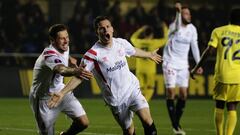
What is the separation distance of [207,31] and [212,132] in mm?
10207

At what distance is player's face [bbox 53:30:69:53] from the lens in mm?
10550

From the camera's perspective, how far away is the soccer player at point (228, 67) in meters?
11.6

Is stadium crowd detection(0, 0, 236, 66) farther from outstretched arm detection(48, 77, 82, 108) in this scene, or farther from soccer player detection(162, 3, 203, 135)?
outstretched arm detection(48, 77, 82, 108)

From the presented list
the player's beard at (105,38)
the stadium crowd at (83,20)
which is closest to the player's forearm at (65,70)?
the player's beard at (105,38)

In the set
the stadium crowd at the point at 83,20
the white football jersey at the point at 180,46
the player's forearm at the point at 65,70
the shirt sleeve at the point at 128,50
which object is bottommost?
the stadium crowd at the point at 83,20

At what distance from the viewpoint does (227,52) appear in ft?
38.3

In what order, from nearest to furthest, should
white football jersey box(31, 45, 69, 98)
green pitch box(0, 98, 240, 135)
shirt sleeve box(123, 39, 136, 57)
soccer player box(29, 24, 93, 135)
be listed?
soccer player box(29, 24, 93, 135)
white football jersey box(31, 45, 69, 98)
shirt sleeve box(123, 39, 136, 57)
green pitch box(0, 98, 240, 135)

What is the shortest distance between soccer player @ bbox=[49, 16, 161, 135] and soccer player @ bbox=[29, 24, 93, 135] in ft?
1.30

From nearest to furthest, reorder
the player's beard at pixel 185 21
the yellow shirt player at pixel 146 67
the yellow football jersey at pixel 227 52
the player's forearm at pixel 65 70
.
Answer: the player's forearm at pixel 65 70 < the yellow football jersey at pixel 227 52 < the player's beard at pixel 185 21 < the yellow shirt player at pixel 146 67

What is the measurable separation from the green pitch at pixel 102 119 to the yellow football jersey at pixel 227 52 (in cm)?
255

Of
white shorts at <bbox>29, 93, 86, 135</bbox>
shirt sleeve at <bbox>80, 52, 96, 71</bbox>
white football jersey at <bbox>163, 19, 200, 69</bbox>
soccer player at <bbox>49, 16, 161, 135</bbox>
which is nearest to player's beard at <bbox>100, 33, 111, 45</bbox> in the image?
soccer player at <bbox>49, 16, 161, 135</bbox>

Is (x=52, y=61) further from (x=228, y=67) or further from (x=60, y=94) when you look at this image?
(x=228, y=67)

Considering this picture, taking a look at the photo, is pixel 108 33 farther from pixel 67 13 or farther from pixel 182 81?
pixel 67 13

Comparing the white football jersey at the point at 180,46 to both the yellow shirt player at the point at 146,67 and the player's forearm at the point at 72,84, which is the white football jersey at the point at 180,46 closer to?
the player's forearm at the point at 72,84
